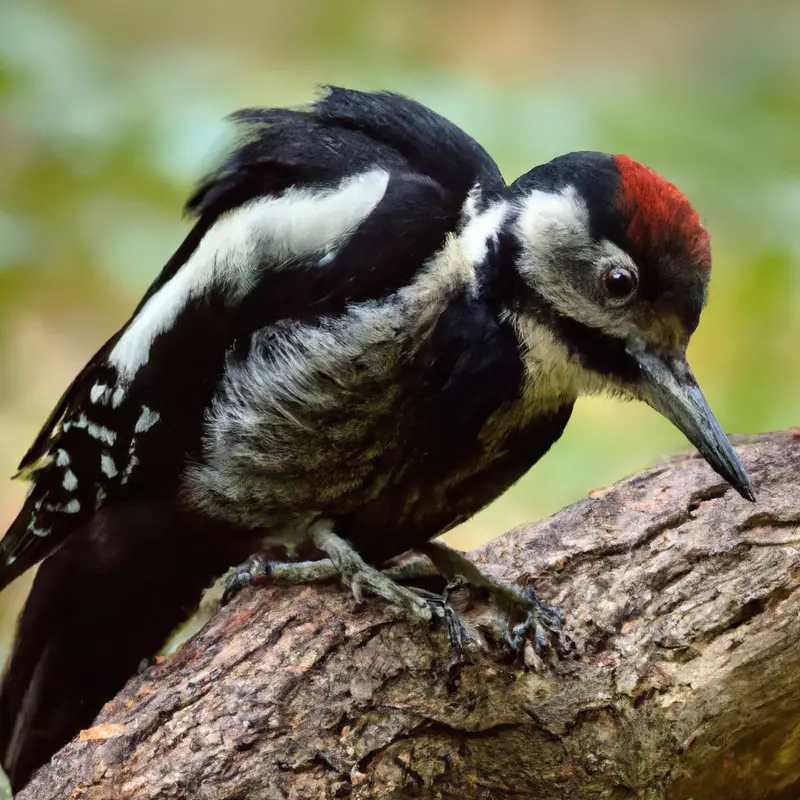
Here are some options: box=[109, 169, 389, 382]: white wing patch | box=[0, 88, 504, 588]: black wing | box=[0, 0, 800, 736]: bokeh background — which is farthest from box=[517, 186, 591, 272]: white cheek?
box=[0, 0, 800, 736]: bokeh background

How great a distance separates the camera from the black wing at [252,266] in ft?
4.78

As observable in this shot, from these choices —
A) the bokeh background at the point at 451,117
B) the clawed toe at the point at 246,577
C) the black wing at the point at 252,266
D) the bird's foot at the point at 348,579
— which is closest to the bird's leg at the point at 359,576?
the bird's foot at the point at 348,579

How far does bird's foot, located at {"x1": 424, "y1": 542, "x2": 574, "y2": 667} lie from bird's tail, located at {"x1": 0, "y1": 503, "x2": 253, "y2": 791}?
0.42 metres

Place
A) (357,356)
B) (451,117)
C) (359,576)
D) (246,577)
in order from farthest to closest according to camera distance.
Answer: (451,117), (246,577), (359,576), (357,356)

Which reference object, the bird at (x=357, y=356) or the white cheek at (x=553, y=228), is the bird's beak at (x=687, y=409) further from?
the white cheek at (x=553, y=228)

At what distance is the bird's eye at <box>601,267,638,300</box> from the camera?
4.76 ft

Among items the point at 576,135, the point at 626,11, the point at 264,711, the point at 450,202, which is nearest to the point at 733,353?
the point at 576,135

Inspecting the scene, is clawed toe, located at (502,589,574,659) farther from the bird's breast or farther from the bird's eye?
the bird's eye

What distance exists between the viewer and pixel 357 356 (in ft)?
4.70

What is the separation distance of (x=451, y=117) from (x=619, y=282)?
1.35 m

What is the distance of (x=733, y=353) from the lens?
2688mm

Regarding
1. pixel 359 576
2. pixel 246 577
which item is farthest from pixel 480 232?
pixel 246 577

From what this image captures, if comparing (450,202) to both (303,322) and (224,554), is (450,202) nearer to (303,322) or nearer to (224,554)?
(303,322)

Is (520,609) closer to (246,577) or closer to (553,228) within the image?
(246,577)
